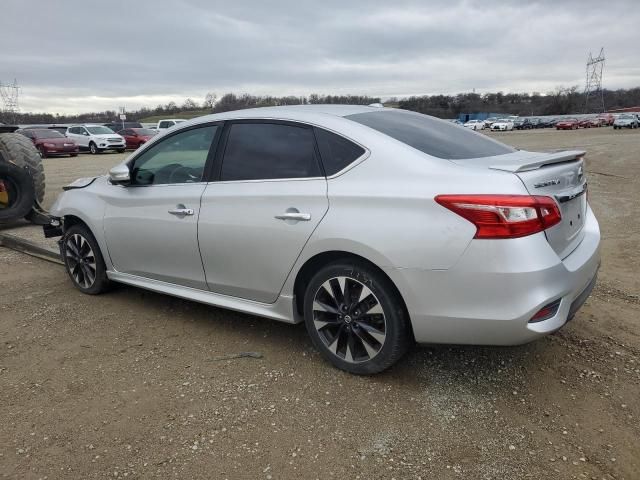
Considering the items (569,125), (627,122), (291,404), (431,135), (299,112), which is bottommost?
(569,125)

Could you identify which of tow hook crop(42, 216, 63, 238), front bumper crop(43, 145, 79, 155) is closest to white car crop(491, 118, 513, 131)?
front bumper crop(43, 145, 79, 155)

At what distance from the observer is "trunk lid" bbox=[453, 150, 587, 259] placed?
2.80 m

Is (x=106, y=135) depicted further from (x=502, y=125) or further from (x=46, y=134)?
(x=502, y=125)

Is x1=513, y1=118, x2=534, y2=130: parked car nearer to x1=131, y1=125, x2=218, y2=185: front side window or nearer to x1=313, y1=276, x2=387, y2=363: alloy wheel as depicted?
x1=131, y1=125, x2=218, y2=185: front side window

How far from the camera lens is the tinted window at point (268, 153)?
133 inches

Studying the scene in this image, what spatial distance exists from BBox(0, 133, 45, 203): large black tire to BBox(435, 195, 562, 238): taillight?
25.9 ft

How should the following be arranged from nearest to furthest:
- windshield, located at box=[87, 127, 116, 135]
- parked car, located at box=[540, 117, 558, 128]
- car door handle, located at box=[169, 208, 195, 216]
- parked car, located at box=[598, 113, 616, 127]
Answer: car door handle, located at box=[169, 208, 195, 216] → windshield, located at box=[87, 127, 116, 135] → parked car, located at box=[598, 113, 616, 127] → parked car, located at box=[540, 117, 558, 128]

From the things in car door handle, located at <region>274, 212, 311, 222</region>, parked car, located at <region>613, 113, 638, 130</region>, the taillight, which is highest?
the taillight

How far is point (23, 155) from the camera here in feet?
28.7

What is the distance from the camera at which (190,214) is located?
3799mm

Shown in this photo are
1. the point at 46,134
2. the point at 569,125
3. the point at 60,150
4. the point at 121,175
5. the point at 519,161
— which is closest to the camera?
the point at 519,161

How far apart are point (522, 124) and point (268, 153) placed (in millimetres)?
81637

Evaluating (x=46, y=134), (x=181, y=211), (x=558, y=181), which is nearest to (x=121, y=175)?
(x=181, y=211)

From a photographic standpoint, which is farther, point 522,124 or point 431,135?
point 522,124
